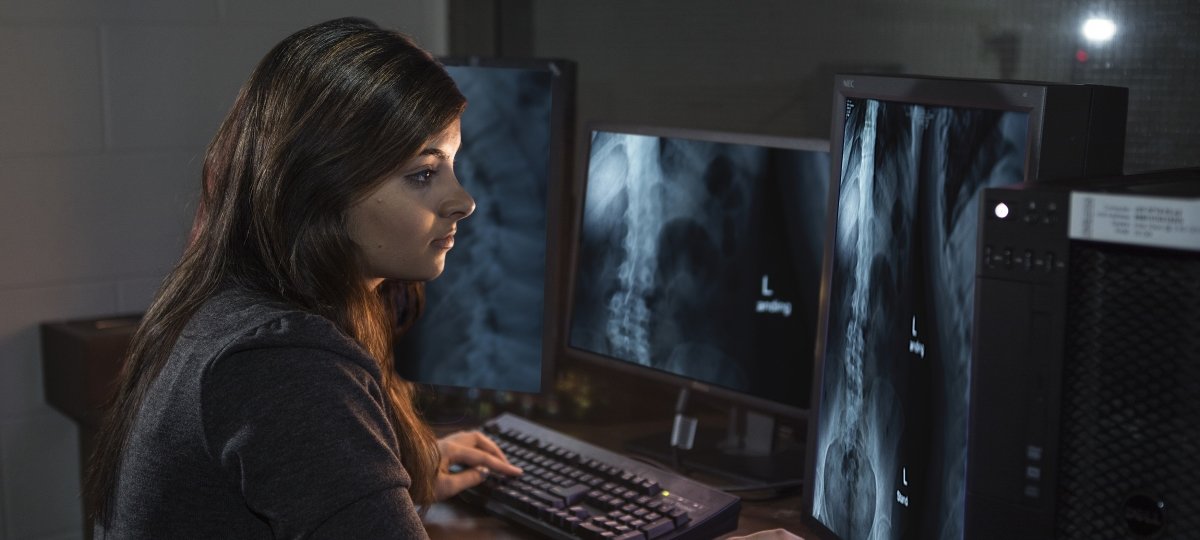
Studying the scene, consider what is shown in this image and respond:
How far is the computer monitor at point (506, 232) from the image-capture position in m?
1.69

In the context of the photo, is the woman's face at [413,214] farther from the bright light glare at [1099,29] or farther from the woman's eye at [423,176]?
the bright light glare at [1099,29]

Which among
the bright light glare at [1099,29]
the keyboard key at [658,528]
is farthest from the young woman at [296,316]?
the bright light glare at [1099,29]

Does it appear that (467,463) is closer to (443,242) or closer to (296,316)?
(443,242)

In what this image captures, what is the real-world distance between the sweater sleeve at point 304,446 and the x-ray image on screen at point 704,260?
0.63m

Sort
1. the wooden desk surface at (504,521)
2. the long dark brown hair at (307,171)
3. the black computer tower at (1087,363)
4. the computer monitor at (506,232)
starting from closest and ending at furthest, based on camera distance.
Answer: the black computer tower at (1087,363), the long dark brown hair at (307,171), the wooden desk surface at (504,521), the computer monitor at (506,232)

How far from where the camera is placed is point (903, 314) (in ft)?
3.37

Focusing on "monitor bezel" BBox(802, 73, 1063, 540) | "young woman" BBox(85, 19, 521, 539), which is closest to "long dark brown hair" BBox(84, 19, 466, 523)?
"young woman" BBox(85, 19, 521, 539)

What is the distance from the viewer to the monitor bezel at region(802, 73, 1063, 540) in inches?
34.1

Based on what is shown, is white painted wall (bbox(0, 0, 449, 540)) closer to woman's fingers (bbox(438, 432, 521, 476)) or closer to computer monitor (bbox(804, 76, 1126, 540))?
woman's fingers (bbox(438, 432, 521, 476))

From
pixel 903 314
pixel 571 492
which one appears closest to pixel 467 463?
pixel 571 492

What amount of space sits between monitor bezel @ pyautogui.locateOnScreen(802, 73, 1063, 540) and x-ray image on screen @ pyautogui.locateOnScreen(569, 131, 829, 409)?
255mm

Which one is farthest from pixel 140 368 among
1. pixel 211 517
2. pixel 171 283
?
pixel 211 517

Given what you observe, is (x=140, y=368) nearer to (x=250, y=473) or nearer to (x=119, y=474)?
(x=119, y=474)

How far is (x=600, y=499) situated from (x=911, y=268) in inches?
20.5
